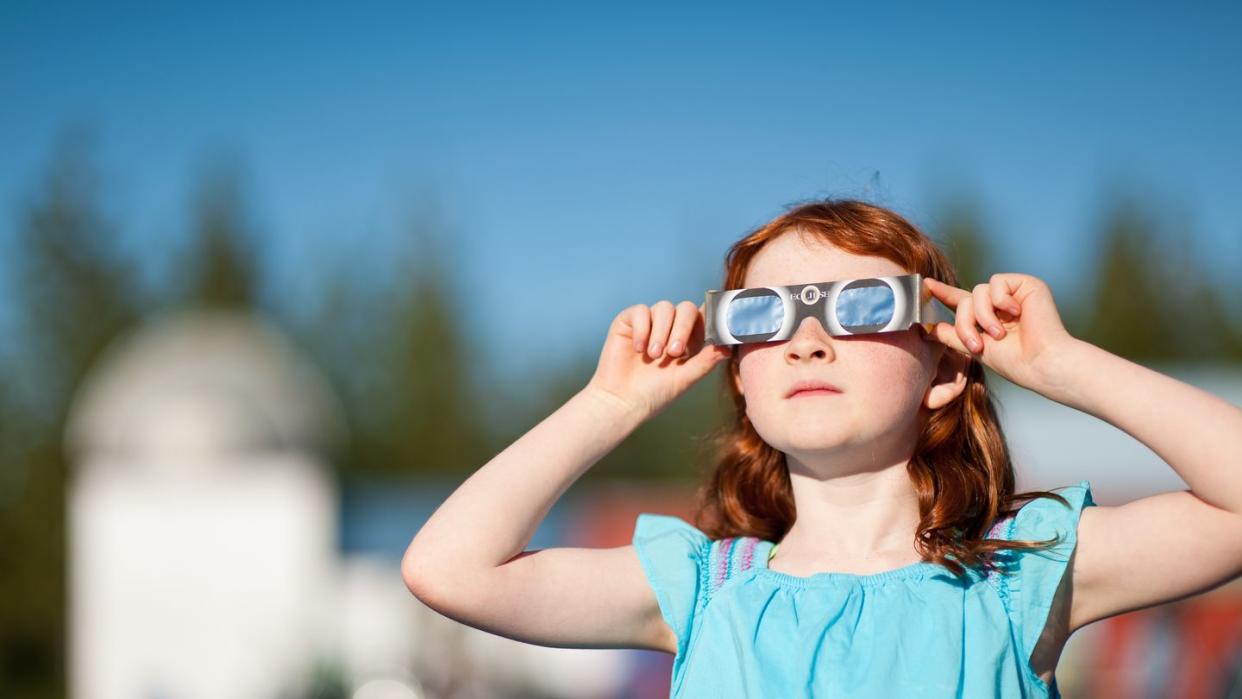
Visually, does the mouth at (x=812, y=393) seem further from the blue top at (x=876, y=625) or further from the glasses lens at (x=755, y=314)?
the blue top at (x=876, y=625)

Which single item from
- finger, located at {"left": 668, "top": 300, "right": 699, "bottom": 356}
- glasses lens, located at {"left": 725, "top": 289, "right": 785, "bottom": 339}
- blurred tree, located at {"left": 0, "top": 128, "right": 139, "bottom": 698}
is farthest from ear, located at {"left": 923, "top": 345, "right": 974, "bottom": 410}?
blurred tree, located at {"left": 0, "top": 128, "right": 139, "bottom": 698}

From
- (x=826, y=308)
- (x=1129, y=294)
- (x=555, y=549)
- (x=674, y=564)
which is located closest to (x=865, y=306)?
(x=826, y=308)

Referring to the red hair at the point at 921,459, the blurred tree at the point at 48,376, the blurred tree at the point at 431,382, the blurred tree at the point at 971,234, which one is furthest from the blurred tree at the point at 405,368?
the red hair at the point at 921,459

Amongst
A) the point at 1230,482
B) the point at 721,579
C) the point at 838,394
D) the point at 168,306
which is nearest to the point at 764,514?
the point at 721,579

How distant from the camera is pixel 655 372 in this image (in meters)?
2.36

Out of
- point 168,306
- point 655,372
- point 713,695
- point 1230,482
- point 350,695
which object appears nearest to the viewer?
point 1230,482

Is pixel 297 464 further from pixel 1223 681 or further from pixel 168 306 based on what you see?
pixel 168 306

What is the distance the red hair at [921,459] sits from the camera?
209 cm

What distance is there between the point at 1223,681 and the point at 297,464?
8108 mm

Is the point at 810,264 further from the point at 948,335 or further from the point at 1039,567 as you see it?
the point at 1039,567

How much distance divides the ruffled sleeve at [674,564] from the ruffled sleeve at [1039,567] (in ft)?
1.80

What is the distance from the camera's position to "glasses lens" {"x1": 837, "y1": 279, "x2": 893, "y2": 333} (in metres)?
2.02

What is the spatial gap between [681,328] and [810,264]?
292 mm

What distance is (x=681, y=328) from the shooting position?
2.30 meters
